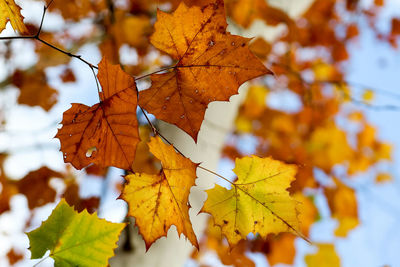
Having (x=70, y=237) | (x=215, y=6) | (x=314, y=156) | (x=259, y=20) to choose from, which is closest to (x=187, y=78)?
(x=215, y=6)

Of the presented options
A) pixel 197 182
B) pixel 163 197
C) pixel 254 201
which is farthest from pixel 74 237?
pixel 197 182

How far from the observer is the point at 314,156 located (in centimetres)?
481

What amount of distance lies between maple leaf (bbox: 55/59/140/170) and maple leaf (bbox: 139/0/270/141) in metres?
0.04

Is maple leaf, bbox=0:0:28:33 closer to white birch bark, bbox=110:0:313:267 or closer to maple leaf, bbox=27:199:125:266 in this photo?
maple leaf, bbox=27:199:125:266

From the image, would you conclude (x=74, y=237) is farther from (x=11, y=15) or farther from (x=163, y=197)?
(x=11, y=15)

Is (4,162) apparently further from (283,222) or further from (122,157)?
(283,222)

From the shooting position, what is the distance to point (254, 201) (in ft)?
2.19

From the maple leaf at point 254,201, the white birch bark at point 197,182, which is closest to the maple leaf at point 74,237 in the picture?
the maple leaf at point 254,201

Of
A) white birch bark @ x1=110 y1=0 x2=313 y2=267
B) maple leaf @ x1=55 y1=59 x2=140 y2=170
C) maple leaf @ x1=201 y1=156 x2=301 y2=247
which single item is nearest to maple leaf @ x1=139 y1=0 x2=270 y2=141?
maple leaf @ x1=55 y1=59 x2=140 y2=170

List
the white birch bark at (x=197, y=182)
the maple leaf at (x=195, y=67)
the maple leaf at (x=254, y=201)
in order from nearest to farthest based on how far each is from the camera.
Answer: the maple leaf at (x=195, y=67), the maple leaf at (x=254, y=201), the white birch bark at (x=197, y=182)

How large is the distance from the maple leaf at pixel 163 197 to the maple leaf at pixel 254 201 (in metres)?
0.07

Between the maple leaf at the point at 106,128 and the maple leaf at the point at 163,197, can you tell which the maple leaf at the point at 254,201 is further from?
the maple leaf at the point at 106,128

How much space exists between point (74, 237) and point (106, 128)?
23 cm

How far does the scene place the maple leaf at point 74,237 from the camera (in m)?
0.60
